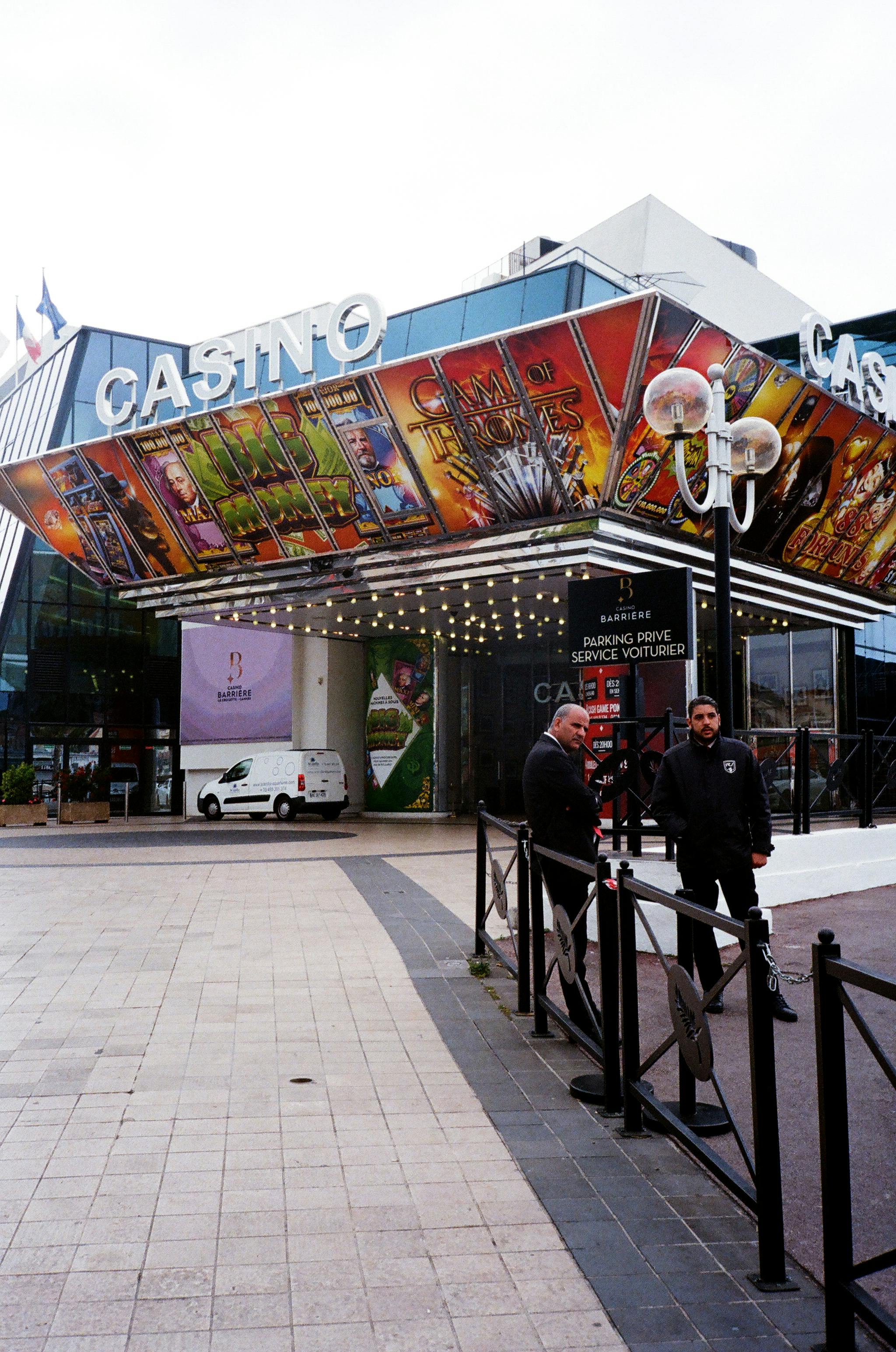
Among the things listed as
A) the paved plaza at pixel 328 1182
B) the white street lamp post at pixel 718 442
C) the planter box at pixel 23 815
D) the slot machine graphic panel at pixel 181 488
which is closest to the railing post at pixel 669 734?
the white street lamp post at pixel 718 442

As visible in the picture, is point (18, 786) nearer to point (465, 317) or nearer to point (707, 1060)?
point (465, 317)

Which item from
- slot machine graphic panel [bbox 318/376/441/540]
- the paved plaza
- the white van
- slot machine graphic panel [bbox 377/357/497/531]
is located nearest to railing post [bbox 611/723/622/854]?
the paved plaza

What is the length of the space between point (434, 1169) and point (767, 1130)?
150cm

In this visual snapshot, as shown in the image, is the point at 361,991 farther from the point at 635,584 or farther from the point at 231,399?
the point at 231,399

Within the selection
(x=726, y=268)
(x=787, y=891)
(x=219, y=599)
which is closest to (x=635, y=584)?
(x=787, y=891)

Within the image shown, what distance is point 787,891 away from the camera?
10.8 metres

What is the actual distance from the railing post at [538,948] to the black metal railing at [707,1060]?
4.81 feet

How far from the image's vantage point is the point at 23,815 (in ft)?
90.8

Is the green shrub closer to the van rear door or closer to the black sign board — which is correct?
the van rear door

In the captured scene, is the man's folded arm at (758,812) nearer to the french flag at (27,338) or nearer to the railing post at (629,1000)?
the railing post at (629,1000)

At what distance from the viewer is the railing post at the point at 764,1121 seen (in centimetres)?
323

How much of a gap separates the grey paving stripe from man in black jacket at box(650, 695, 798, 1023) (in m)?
1.28

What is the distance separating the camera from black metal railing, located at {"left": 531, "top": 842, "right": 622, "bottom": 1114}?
471 centimetres

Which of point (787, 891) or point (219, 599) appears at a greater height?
point (219, 599)
